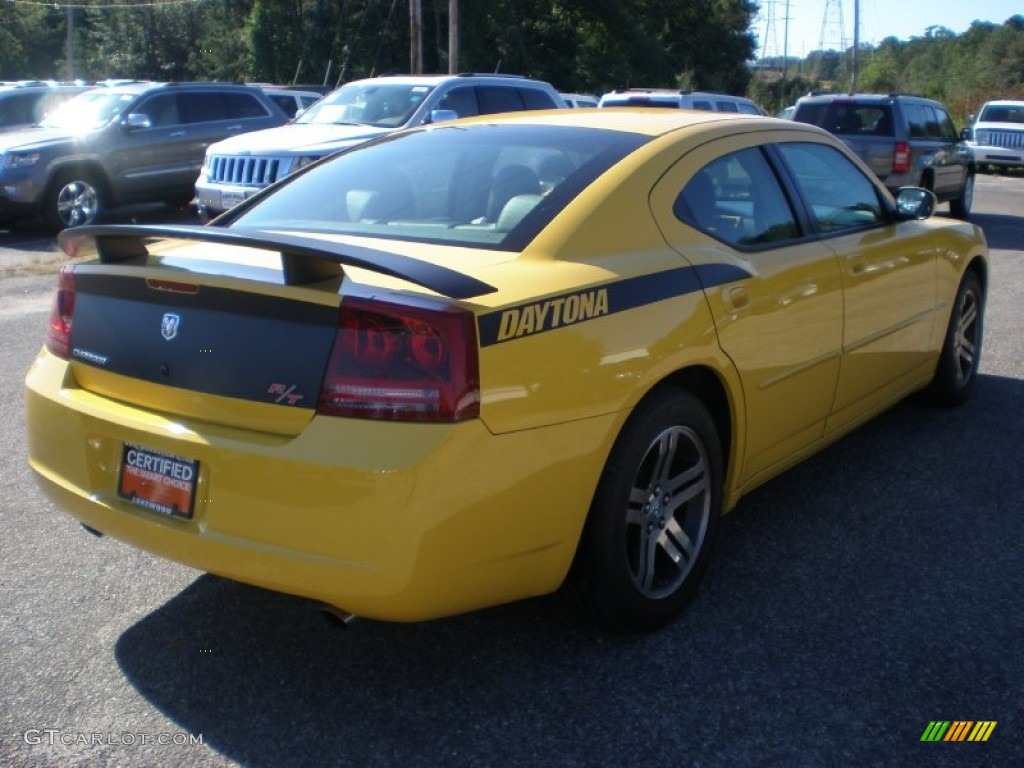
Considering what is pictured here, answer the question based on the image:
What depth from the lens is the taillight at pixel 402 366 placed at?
9.09 ft

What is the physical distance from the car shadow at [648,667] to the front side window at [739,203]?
1175mm

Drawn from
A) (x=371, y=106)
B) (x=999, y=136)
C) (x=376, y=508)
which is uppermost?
(x=999, y=136)

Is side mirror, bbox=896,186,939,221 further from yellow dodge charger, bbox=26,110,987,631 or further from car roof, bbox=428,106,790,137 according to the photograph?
yellow dodge charger, bbox=26,110,987,631

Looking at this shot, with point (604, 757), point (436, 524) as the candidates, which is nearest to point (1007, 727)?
point (604, 757)

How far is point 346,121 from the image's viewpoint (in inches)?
480

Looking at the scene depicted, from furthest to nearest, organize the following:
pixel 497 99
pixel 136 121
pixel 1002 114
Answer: pixel 1002 114 → pixel 136 121 → pixel 497 99

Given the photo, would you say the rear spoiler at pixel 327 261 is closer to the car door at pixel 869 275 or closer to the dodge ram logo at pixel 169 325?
the dodge ram logo at pixel 169 325

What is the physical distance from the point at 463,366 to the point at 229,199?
900 cm

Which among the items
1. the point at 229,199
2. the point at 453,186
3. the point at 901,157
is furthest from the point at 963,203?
the point at 453,186

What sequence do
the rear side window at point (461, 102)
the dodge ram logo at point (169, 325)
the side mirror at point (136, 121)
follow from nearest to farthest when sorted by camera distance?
1. the dodge ram logo at point (169, 325)
2. the rear side window at point (461, 102)
3. the side mirror at point (136, 121)

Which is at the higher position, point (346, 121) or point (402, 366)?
point (346, 121)

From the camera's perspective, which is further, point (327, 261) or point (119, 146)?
point (119, 146)

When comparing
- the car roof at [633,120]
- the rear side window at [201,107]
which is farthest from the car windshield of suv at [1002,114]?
the car roof at [633,120]

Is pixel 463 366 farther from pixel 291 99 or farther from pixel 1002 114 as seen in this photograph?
pixel 1002 114
